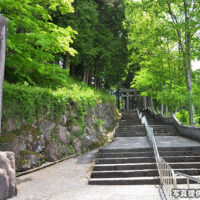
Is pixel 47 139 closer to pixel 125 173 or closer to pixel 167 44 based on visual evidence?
pixel 125 173

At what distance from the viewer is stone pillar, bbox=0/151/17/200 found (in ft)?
17.6

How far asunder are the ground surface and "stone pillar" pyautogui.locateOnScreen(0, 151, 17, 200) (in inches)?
9.5

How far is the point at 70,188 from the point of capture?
20.9 feet

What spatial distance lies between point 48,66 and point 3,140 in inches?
155

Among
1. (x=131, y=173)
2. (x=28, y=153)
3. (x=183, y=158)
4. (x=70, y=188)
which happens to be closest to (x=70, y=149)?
(x=28, y=153)

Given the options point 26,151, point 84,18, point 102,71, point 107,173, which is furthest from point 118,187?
point 102,71

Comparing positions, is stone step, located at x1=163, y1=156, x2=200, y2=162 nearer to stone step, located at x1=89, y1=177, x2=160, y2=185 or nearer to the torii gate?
stone step, located at x1=89, y1=177, x2=160, y2=185

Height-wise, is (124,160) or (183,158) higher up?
(183,158)

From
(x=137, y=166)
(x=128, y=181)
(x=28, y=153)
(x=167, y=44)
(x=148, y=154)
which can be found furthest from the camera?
(x=167, y=44)

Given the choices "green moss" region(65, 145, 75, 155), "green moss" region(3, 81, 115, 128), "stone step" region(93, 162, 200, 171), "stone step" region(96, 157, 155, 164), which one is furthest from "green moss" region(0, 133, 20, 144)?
"stone step" region(96, 157, 155, 164)

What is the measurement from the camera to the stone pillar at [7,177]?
211 inches

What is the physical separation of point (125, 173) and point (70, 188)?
2.25m

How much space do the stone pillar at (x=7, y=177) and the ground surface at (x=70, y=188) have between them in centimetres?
24

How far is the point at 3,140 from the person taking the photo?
7.77m
